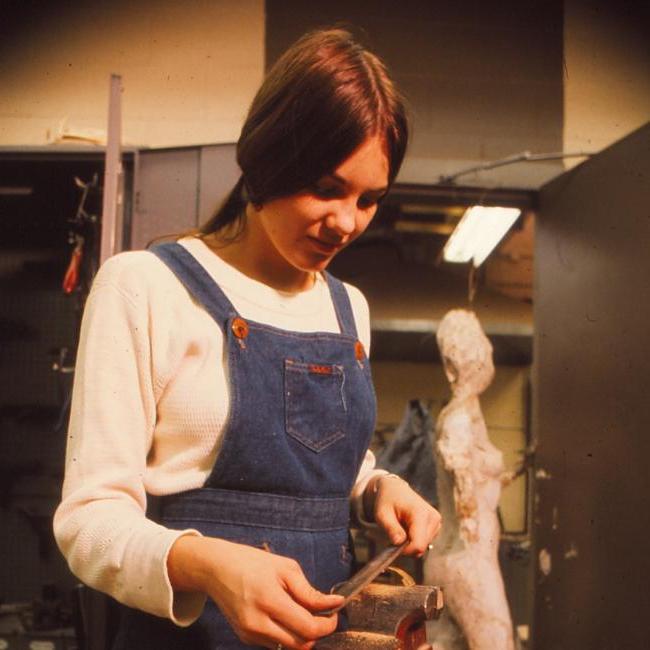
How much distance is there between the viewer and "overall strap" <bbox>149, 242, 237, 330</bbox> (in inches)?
44.3

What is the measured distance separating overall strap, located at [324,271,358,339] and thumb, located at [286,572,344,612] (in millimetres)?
592

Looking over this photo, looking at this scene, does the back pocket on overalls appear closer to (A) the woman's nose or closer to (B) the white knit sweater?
(B) the white knit sweater

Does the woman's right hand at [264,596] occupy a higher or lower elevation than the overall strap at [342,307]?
lower

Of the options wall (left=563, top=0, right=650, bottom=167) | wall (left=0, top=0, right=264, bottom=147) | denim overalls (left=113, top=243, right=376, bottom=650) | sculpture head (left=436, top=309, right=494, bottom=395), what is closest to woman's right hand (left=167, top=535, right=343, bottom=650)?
denim overalls (left=113, top=243, right=376, bottom=650)

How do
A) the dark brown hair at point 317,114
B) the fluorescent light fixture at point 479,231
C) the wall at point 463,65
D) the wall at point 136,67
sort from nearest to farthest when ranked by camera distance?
the dark brown hair at point 317,114, the wall at point 136,67, the wall at point 463,65, the fluorescent light fixture at point 479,231

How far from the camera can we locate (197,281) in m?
1.14

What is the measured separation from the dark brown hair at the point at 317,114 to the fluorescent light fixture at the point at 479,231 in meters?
2.15

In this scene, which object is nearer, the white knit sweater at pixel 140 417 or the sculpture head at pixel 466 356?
the white knit sweater at pixel 140 417

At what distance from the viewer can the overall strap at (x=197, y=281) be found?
1124 millimetres

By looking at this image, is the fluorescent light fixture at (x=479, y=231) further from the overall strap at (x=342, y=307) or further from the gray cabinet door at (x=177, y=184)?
the overall strap at (x=342, y=307)

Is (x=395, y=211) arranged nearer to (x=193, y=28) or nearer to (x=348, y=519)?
(x=193, y=28)

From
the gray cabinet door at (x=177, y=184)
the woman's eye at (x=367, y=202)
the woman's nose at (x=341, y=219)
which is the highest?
the gray cabinet door at (x=177, y=184)

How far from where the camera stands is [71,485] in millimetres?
949

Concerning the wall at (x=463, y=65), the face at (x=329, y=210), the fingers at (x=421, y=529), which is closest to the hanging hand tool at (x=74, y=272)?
the wall at (x=463, y=65)
